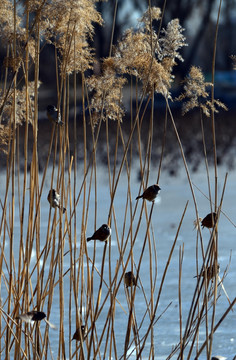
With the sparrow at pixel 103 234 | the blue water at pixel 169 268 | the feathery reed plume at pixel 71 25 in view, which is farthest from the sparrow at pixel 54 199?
the blue water at pixel 169 268

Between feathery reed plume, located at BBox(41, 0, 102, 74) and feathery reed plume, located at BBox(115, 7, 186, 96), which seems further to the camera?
feathery reed plume, located at BBox(115, 7, 186, 96)

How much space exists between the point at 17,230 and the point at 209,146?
3199 mm

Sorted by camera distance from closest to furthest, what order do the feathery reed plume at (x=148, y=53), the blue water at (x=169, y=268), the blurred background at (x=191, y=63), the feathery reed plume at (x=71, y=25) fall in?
1. the feathery reed plume at (x=71, y=25)
2. the feathery reed plume at (x=148, y=53)
3. the blue water at (x=169, y=268)
4. the blurred background at (x=191, y=63)

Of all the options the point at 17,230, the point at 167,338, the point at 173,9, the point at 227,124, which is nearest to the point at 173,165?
the point at 227,124

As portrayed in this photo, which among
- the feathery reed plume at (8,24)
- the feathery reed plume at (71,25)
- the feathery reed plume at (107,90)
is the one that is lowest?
the feathery reed plume at (107,90)

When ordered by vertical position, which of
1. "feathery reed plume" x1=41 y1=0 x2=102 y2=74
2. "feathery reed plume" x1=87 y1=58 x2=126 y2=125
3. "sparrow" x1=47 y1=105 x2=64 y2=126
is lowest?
"sparrow" x1=47 y1=105 x2=64 y2=126

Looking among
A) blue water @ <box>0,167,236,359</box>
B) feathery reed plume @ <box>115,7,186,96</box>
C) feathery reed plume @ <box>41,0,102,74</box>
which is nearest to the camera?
feathery reed plume @ <box>41,0,102,74</box>

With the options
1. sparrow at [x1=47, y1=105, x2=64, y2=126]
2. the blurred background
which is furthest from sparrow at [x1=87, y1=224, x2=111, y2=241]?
the blurred background

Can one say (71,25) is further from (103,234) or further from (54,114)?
(103,234)

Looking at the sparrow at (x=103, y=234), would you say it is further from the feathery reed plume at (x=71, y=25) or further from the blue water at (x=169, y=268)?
the blue water at (x=169, y=268)

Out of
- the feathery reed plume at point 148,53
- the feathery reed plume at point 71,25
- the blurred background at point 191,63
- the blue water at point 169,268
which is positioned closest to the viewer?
the feathery reed plume at point 71,25

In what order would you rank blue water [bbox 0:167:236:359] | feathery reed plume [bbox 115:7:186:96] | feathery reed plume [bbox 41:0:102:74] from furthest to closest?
blue water [bbox 0:167:236:359]
feathery reed plume [bbox 115:7:186:96]
feathery reed plume [bbox 41:0:102:74]

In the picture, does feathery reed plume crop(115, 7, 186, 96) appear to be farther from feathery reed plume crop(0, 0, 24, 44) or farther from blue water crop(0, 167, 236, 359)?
blue water crop(0, 167, 236, 359)

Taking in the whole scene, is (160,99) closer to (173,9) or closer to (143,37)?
(173,9)
